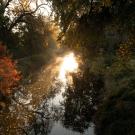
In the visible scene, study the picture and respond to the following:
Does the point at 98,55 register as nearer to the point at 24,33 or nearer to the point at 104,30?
the point at 104,30

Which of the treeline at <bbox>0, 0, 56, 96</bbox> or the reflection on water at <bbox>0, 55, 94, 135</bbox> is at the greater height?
the treeline at <bbox>0, 0, 56, 96</bbox>

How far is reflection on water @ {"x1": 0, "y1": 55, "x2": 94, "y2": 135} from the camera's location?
1988 cm

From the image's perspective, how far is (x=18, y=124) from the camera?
66.5 ft

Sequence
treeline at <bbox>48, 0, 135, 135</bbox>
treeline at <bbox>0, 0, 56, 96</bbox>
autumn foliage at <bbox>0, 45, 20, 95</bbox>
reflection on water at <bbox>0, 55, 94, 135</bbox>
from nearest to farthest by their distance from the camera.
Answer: treeline at <bbox>48, 0, 135, 135</bbox> → reflection on water at <bbox>0, 55, 94, 135</bbox> → autumn foliage at <bbox>0, 45, 20, 95</bbox> → treeline at <bbox>0, 0, 56, 96</bbox>

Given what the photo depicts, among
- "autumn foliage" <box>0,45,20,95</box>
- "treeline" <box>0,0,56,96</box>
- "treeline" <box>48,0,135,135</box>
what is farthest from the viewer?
"treeline" <box>0,0,56,96</box>

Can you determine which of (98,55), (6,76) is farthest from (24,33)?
(98,55)

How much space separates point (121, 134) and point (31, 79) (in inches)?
1113

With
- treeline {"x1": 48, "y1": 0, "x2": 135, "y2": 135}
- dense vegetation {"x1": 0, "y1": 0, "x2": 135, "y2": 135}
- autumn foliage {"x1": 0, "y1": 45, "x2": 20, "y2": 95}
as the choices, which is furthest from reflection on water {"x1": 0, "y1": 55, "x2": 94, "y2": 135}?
treeline {"x1": 48, "y1": 0, "x2": 135, "y2": 135}

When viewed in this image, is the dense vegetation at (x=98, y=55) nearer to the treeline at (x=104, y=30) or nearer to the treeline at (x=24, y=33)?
the treeline at (x=104, y=30)

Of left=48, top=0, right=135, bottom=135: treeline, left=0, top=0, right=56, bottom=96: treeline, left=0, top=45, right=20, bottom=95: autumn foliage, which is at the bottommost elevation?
left=48, top=0, right=135, bottom=135: treeline

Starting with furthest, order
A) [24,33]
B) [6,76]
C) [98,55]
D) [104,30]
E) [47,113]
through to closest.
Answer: [24,33] → [6,76] → [47,113] → [98,55] → [104,30]

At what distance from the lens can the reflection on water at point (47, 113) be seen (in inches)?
783

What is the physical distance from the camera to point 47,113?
79.6 feet

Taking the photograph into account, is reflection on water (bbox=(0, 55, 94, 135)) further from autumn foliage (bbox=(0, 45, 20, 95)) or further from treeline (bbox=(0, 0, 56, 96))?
treeline (bbox=(0, 0, 56, 96))
